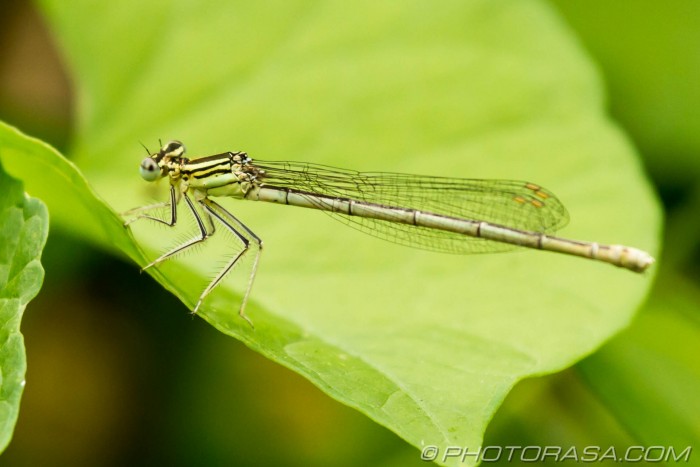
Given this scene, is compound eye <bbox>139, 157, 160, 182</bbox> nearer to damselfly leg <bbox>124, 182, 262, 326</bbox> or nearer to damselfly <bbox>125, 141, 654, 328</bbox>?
damselfly <bbox>125, 141, 654, 328</bbox>

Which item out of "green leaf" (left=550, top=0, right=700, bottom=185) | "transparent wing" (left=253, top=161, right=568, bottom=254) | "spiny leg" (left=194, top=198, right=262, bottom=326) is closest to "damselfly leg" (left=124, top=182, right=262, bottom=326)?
"spiny leg" (left=194, top=198, right=262, bottom=326)

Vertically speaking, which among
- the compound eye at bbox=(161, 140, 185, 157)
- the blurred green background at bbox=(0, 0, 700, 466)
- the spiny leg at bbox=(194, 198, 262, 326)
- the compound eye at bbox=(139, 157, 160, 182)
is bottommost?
the blurred green background at bbox=(0, 0, 700, 466)

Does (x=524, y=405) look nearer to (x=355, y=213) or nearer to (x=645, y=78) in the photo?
(x=355, y=213)

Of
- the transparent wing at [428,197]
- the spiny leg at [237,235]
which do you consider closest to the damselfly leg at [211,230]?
the spiny leg at [237,235]

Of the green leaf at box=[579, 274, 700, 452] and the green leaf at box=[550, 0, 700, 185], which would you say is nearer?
the green leaf at box=[579, 274, 700, 452]

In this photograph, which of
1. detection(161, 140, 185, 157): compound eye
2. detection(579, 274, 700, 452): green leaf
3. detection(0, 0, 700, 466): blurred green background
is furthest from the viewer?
detection(0, 0, 700, 466): blurred green background

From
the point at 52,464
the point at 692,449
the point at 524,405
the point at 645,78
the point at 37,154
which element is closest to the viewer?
the point at 37,154

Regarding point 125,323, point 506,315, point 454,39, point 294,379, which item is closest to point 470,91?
point 454,39
